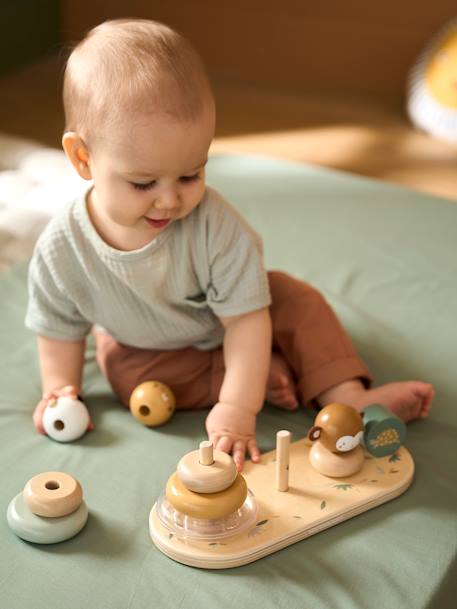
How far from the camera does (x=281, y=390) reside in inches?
42.7

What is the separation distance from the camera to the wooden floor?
202 cm

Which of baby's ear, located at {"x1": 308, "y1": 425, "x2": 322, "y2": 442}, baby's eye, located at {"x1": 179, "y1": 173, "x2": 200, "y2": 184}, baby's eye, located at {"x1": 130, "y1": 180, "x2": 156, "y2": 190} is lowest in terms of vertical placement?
baby's ear, located at {"x1": 308, "y1": 425, "x2": 322, "y2": 442}

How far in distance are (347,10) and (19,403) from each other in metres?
1.75

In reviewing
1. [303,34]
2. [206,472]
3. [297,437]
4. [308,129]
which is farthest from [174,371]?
[303,34]

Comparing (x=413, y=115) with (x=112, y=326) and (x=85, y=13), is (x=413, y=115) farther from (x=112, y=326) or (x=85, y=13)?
(x=112, y=326)

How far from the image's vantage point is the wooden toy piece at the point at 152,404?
3.41 feet

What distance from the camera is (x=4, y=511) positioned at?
912 mm

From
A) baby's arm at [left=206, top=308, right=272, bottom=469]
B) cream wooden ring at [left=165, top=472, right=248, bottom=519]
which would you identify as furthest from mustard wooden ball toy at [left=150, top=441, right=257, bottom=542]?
baby's arm at [left=206, top=308, right=272, bottom=469]

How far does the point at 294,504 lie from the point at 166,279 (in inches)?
12.2

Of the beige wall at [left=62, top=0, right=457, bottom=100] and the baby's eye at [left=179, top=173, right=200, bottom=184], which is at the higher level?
the baby's eye at [left=179, top=173, right=200, bottom=184]

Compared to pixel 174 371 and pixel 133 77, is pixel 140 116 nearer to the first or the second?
pixel 133 77

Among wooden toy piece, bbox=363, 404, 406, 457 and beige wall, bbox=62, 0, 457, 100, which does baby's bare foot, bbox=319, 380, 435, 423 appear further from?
beige wall, bbox=62, 0, 457, 100

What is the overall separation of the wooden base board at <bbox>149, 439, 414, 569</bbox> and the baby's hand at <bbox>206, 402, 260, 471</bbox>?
0.7 inches

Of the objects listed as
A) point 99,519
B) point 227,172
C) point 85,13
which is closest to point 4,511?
point 99,519
